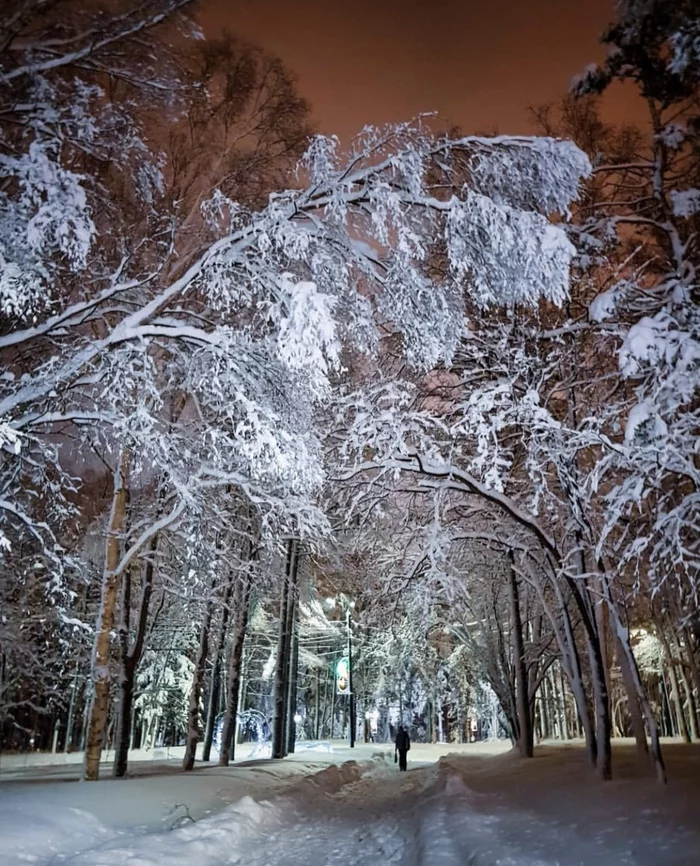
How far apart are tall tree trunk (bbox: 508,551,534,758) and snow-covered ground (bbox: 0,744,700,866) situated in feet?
12.7

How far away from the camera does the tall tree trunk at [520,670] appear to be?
15.8 metres

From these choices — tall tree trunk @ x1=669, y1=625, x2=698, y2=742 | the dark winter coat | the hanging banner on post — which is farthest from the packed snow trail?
tall tree trunk @ x1=669, y1=625, x2=698, y2=742

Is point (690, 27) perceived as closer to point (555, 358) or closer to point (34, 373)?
point (555, 358)

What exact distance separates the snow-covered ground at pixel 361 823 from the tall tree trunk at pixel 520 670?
3859 mm

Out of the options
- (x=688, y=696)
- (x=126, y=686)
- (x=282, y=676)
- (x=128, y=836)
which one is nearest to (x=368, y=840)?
(x=128, y=836)

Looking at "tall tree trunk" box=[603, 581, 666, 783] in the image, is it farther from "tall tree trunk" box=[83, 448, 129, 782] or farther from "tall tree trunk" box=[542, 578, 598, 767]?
"tall tree trunk" box=[83, 448, 129, 782]

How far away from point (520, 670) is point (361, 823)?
793 centimetres

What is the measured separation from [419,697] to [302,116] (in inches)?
1428

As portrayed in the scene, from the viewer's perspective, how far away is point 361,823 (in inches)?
361

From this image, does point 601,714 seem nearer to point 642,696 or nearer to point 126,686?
point 642,696

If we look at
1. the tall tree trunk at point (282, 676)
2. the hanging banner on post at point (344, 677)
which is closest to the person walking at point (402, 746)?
the tall tree trunk at point (282, 676)

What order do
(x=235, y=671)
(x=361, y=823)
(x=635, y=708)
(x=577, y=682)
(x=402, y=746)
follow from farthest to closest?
(x=402, y=746), (x=235, y=671), (x=577, y=682), (x=635, y=708), (x=361, y=823)

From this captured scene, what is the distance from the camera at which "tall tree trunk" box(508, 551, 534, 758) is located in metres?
15.8

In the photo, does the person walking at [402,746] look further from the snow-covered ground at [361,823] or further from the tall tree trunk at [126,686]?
the tall tree trunk at [126,686]
